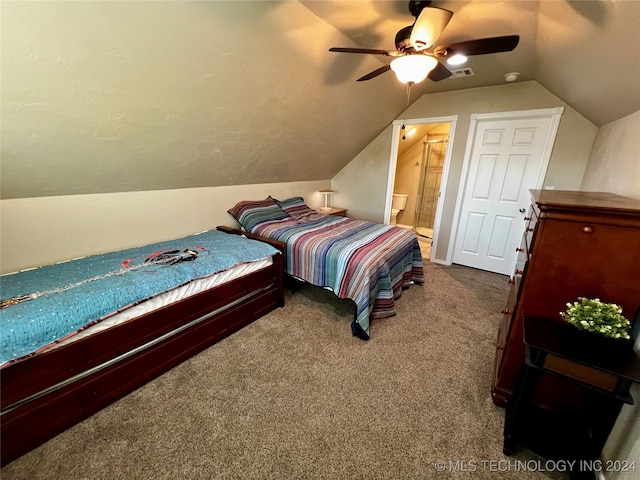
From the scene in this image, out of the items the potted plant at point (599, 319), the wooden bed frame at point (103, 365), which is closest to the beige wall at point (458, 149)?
the potted plant at point (599, 319)

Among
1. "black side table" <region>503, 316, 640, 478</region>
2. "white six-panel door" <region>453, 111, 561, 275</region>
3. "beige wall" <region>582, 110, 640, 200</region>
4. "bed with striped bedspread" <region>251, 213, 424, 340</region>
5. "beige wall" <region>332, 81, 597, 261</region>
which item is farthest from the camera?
"white six-panel door" <region>453, 111, 561, 275</region>

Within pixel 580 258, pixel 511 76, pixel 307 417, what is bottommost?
pixel 307 417

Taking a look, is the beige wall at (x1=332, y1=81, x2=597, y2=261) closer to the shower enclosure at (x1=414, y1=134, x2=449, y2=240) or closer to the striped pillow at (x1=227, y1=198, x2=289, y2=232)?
the shower enclosure at (x1=414, y1=134, x2=449, y2=240)

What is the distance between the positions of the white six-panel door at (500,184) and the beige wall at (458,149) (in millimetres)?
117

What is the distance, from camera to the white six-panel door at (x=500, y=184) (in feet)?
9.70

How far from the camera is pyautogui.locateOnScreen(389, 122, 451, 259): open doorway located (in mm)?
4852

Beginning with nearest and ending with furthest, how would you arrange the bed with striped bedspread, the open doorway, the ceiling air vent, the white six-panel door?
the bed with striped bedspread, the ceiling air vent, the white six-panel door, the open doorway

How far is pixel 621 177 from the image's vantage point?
181 centimetres

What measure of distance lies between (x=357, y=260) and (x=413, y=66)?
4.66ft

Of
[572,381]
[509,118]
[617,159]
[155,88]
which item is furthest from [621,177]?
[155,88]

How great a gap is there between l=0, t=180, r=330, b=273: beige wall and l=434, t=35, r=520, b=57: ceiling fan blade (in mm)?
2546

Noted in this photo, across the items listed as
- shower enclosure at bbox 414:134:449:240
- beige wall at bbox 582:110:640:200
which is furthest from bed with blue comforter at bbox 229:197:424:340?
shower enclosure at bbox 414:134:449:240

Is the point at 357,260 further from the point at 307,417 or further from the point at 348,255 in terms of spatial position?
the point at 307,417

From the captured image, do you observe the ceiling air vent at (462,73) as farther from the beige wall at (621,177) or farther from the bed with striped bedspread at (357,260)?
the bed with striped bedspread at (357,260)
